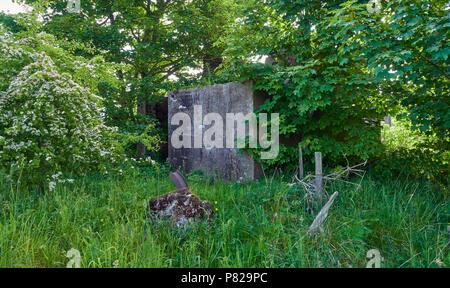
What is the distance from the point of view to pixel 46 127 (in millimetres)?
3592

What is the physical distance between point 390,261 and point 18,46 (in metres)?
4.82

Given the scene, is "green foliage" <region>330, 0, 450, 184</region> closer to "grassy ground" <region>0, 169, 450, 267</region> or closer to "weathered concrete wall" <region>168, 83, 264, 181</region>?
"grassy ground" <region>0, 169, 450, 267</region>

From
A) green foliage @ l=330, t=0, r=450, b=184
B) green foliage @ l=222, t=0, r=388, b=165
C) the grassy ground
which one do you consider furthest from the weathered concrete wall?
green foliage @ l=330, t=0, r=450, b=184

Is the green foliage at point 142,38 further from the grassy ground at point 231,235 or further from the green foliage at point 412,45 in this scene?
the green foliage at point 412,45

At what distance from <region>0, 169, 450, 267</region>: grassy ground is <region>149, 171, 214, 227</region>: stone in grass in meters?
0.11

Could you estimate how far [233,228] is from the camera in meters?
2.79

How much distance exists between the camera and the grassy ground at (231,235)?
2352 mm

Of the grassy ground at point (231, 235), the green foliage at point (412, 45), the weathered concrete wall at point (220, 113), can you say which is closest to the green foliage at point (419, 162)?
the green foliage at point (412, 45)

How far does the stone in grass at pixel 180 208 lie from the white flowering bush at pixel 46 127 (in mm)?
1203

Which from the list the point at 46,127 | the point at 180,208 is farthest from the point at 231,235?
the point at 46,127

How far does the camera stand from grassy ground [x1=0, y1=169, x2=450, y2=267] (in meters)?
2.35

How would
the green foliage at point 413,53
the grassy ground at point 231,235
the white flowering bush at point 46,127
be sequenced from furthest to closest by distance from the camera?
the white flowering bush at point 46,127 < the green foliage at point 413,53 < the grassy ground at point 231,235

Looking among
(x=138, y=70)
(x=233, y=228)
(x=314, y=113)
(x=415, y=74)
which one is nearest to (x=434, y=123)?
(x=415, y=74)
